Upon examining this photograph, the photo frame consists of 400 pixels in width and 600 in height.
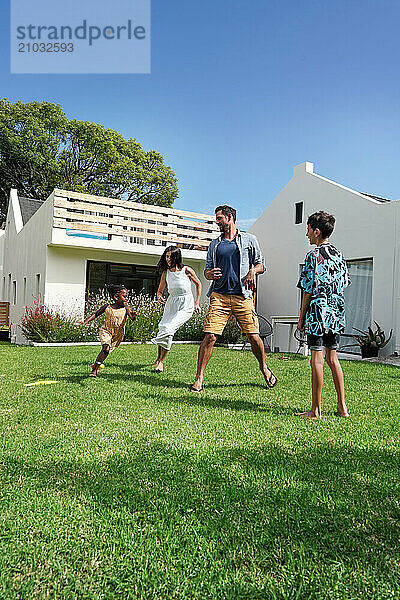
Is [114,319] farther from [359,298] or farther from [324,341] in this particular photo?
[359,298]

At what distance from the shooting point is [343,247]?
1341 cm

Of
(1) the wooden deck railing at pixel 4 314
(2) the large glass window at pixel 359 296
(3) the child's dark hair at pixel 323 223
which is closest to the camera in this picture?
(3) the child's dark hair at pixel 323 223

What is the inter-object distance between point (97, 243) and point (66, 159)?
2138 cm

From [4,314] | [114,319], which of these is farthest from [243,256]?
[4,314]

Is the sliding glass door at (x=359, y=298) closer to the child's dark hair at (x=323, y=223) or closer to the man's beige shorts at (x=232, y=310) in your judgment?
the man's beige shorts at (x=232, y=310)

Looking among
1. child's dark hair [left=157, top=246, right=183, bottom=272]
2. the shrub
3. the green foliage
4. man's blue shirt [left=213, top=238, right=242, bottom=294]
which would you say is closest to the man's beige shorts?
man's blue shirt [left=213, top=238, right=242, bottom=294]

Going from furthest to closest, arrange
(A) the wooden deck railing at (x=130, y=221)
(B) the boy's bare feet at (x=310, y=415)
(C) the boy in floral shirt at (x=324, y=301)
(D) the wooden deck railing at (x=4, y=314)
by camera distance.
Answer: (D) the wooden deck railing at (x=4, y=314) → (A) the wooden deck railing at (x=130, y=221) → (C) the boy in floral shirt at (x=324, y=301) → (B) the boy's bare feet at (x=310, y=415)

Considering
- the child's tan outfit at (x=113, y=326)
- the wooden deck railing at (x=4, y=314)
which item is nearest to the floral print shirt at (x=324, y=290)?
the child's tan outfit at (x=113, y=326)

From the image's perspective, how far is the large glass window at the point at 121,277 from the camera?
1598 cm

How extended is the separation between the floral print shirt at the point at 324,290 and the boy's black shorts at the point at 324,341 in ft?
0.13

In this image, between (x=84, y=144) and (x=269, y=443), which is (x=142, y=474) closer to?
(x=269, y=443)

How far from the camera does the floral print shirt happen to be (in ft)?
15.0

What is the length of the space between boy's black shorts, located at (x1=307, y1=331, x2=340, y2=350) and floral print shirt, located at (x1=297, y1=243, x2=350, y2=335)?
39 millimetres

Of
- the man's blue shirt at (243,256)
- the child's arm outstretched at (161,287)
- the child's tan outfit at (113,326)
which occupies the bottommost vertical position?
the child's tan outfit at (113,326)
